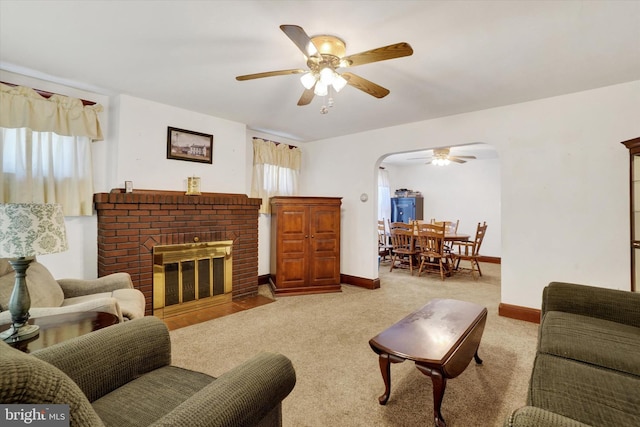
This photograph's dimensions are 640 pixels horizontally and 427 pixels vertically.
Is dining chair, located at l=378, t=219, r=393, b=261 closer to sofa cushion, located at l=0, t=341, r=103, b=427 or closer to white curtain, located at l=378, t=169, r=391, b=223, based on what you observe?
white curtain, located at l=378, t=169, r=391, b=223

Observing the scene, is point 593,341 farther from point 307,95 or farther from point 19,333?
point 19,333

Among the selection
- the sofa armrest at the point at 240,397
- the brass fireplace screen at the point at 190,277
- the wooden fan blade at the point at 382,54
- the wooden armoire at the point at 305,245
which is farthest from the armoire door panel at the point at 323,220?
the sofa armrest at the point at 240,397

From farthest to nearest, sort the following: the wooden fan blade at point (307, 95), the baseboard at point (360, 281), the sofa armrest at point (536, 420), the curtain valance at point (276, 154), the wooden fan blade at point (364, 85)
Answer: the curtain valance at point (276, 154) → the baseboard at point (360, 281) → the wooden fan blade at point (307, 95) → the wooden fan blade at point (364, 85) → the sofa armrest at point (536, 420)

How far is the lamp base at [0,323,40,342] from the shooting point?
141 cm

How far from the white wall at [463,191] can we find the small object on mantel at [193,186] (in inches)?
216

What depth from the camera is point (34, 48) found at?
227 centimetres

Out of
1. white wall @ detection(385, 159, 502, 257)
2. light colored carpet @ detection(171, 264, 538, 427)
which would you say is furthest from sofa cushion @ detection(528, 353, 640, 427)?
white wall @ detection(385, 159, 502, 257)

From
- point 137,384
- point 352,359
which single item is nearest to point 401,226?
point 352,359

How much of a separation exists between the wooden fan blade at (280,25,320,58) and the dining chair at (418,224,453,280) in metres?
3.99

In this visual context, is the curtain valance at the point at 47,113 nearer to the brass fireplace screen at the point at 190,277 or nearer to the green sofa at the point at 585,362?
the brass fireplace screen at the point at 190,277

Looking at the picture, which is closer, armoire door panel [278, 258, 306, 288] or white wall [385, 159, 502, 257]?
armoire door panel [278, 258, 306, 288]

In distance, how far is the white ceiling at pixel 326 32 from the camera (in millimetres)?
1790

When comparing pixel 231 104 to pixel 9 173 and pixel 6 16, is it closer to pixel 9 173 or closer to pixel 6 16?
pixel 6 16

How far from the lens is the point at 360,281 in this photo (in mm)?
4652
